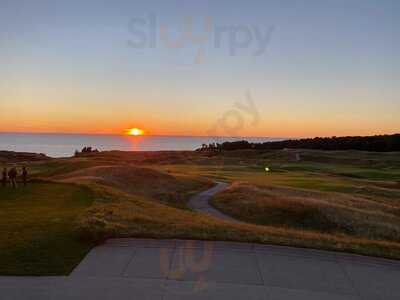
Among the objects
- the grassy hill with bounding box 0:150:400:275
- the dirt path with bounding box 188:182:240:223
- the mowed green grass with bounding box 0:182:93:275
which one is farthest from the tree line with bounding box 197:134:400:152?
the mowed green grass with bounding box 0:182:93:275

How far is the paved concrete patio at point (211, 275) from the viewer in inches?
344

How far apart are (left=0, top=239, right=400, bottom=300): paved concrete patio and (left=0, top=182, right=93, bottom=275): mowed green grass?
0.47 metres

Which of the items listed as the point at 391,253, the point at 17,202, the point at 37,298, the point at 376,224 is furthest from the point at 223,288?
the point at 376,224

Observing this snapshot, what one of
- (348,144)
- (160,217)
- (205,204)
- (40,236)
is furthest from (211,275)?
(348,144)

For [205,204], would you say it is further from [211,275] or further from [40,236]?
[211,275]

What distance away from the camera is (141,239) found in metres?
12.3

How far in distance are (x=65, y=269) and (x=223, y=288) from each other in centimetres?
347

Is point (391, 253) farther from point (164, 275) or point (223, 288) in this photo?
point (164, 275)

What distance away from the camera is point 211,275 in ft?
32.0

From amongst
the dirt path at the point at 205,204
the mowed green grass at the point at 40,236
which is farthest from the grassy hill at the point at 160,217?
the dirt path at the point at 205,204

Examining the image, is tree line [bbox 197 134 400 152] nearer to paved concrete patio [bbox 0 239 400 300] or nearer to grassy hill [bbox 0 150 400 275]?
grassy hill [bbox 0 150 400 275]

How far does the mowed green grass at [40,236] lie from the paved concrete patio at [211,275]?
0.47m

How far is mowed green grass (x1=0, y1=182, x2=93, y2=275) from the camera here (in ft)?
33.3

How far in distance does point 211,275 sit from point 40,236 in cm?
528
